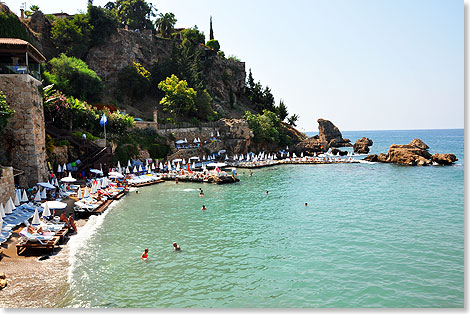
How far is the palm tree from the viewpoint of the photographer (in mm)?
84031

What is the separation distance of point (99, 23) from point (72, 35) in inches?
278

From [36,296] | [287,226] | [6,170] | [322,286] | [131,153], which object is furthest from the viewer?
[131,153]

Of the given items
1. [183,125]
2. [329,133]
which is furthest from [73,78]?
[329,133]

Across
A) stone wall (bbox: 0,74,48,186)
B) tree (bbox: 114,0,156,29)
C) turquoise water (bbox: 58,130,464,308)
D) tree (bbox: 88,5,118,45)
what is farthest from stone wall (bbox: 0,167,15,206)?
tree (bbox: 114,0,156,29)

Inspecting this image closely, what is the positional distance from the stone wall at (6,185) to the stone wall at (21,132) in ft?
15.9

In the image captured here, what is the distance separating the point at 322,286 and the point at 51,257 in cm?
1333

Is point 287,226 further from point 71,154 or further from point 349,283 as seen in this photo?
point 71,154

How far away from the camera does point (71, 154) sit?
3744 cm

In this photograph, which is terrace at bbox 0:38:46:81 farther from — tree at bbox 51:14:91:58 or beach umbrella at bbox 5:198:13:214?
tree at bbox 51:14:91:58

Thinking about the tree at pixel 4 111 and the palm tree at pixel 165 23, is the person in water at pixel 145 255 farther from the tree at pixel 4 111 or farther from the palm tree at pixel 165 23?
the palm tree at pixel 165 23

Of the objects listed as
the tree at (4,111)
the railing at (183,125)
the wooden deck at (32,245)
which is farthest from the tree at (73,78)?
the wooden deck at (32,245)

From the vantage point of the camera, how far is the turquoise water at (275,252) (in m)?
13.9

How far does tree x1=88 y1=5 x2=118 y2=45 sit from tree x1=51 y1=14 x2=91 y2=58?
1.49m

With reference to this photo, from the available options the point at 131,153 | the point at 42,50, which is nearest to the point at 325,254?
the point at 131,153
